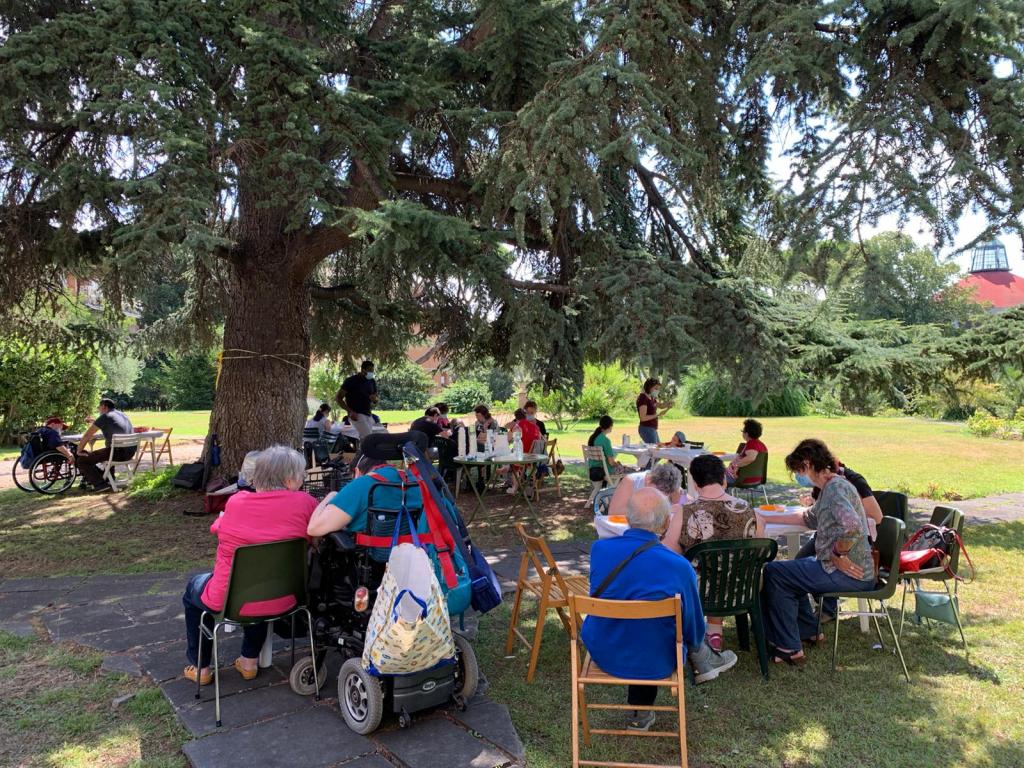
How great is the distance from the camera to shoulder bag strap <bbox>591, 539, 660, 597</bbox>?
318cm

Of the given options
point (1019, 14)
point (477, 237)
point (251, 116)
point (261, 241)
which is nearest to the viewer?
point (1019, 14)

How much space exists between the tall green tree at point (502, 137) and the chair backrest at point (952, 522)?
7.17 feet

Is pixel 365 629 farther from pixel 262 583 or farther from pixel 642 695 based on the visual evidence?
pixel 642 695

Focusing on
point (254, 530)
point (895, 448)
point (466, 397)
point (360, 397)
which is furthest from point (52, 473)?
point (466, 397)

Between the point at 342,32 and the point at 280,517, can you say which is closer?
the point at 280,517

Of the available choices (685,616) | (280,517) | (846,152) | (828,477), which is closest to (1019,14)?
(846,152)

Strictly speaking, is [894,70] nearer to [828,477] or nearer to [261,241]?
[828,477]

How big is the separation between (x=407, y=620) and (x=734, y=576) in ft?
6.22

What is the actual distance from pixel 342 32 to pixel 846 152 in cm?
555

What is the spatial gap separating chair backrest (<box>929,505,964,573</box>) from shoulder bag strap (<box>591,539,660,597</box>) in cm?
248

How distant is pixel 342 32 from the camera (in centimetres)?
800

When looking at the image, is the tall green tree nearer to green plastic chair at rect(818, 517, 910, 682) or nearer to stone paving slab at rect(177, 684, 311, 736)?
green plastic chair at rect(818, 517, 910, 682)

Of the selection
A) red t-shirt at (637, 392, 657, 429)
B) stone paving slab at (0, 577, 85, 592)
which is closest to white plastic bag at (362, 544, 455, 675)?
stone paving slab at (0, 577, 85, 592)

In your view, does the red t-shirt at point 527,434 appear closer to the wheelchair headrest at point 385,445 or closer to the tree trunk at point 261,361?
the tree trunk at point 261,361
